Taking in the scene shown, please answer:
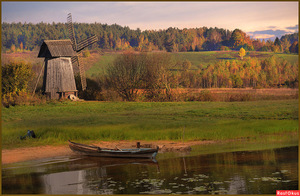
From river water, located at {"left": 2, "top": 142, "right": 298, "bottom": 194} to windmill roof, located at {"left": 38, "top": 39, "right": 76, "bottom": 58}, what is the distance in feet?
99.5

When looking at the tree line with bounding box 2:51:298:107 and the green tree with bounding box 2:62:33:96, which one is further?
the tree line with bounding box 2:51:298:107

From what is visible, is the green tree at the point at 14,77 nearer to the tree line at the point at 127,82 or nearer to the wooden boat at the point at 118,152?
the tree line at the point at 127,82

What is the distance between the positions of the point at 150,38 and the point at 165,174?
13441cm

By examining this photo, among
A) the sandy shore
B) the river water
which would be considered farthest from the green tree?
the river water

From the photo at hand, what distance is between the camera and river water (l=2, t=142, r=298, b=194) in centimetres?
1877

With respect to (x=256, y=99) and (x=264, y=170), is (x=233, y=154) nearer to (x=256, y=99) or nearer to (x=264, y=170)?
(x=264, y=170)

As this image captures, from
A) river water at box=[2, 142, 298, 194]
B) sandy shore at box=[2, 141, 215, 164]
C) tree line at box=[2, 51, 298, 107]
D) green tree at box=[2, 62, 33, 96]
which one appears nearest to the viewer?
river water at box=[2, 142, 298, 194]

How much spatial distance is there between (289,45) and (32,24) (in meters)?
92.4

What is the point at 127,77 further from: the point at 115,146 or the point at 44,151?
the point at 115,146

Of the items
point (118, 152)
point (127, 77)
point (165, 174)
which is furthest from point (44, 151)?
point (127, 77)

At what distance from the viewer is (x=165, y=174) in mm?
21172

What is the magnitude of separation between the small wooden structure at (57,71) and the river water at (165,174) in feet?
94.1

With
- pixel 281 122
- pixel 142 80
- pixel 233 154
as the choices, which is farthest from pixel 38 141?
pixel 142 80

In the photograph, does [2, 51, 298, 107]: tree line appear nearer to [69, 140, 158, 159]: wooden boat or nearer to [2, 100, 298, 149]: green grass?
[2, 100, 298, 149]: green grass
